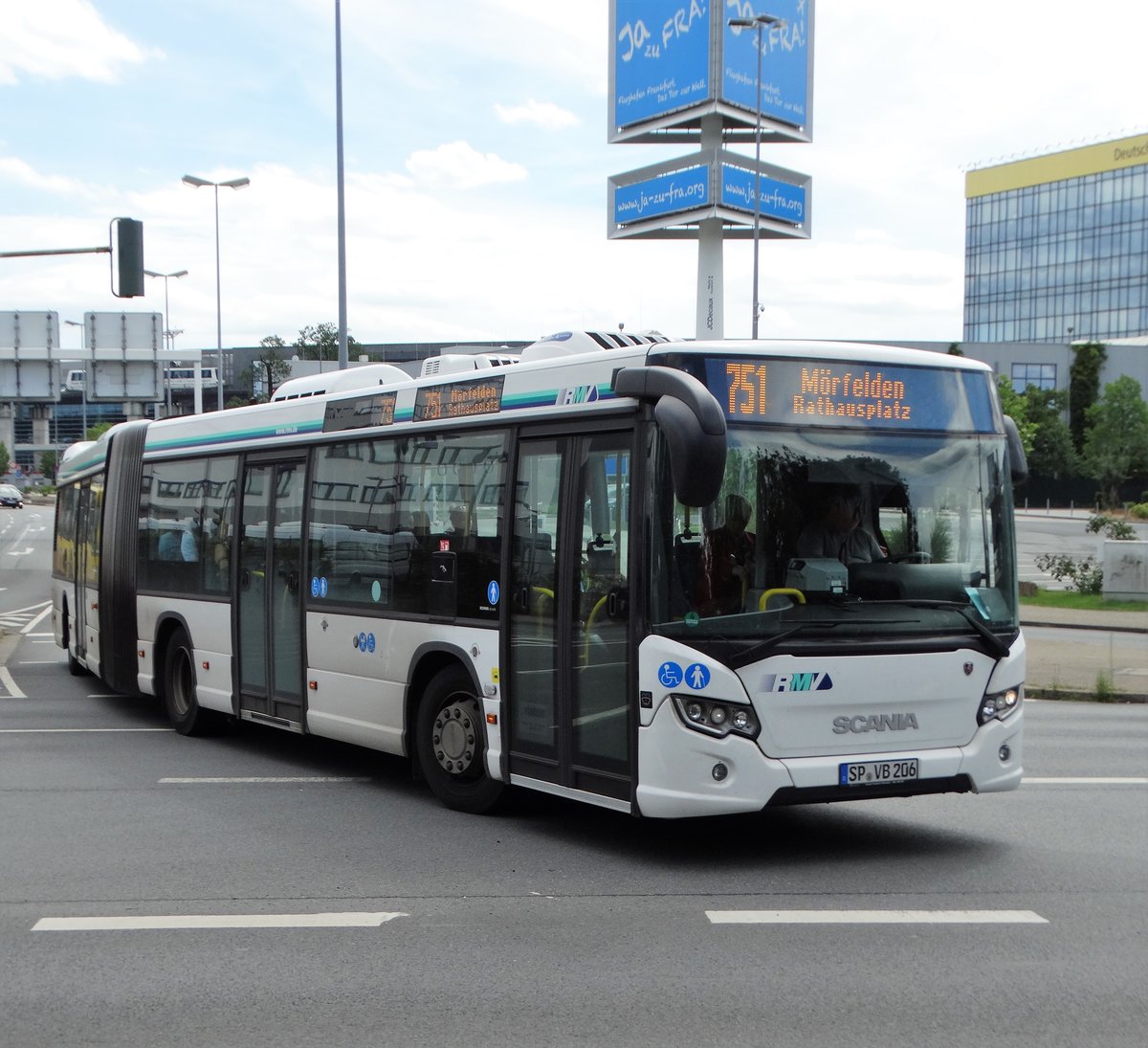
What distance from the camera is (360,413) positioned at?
10.6 meters

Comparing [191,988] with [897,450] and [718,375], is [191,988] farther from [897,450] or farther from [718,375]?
[897,450]

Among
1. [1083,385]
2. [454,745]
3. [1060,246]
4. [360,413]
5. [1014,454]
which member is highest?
[1060,246]

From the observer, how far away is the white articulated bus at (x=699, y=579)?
7531 millimetres

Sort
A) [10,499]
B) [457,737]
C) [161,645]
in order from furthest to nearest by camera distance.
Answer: [10,499] < [161,645] < [457,737]

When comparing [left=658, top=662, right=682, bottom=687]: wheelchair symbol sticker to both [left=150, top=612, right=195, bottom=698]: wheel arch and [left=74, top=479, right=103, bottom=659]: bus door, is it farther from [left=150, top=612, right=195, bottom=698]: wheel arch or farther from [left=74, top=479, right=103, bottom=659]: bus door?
[left=74, top=479, right=103, bottom=659]: bus door

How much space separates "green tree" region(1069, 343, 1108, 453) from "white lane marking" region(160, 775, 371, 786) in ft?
329

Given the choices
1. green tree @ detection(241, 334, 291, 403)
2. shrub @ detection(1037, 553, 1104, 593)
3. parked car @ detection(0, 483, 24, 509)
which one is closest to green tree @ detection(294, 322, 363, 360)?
green tree @ detection(241, 334, 291, 403)

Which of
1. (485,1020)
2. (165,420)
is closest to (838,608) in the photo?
(485,1020)

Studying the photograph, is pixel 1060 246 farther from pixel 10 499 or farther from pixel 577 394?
pixel 577 394

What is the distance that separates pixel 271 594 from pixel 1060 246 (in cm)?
13866

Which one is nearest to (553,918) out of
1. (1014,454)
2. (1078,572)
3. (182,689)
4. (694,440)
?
(694,440)

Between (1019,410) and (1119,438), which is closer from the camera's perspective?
(1119,438)

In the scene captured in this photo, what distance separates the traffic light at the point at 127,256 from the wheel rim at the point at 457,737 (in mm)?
13249

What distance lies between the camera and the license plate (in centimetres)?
764
